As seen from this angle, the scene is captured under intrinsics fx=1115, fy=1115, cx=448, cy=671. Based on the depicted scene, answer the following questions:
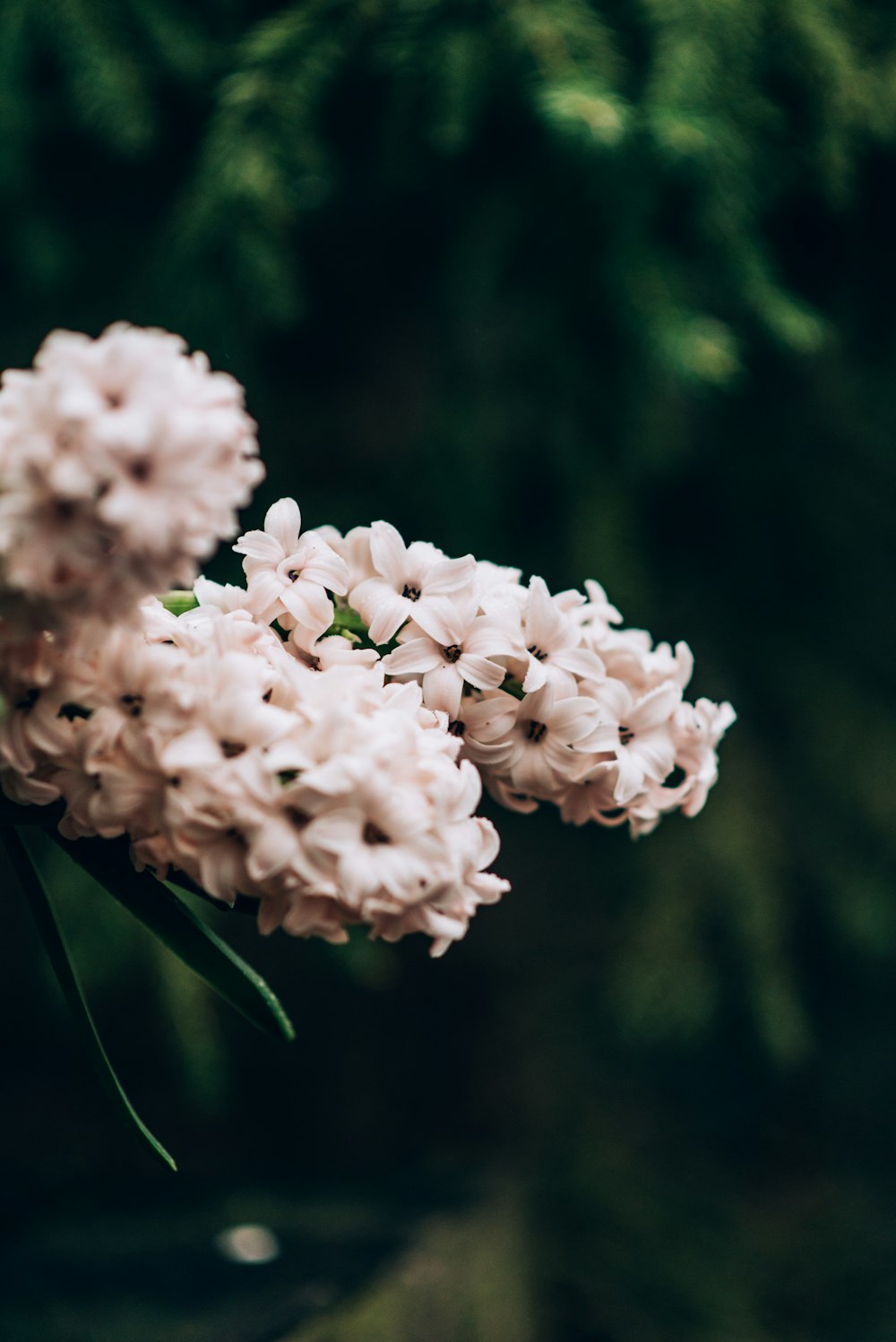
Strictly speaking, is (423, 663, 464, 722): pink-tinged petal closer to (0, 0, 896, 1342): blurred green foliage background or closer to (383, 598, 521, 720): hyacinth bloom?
(383, 598, 521, 720): hyacinth bloom

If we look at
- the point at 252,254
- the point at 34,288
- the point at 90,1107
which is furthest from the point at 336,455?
the point at 90,1107

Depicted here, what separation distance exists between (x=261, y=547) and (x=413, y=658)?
0.08 m

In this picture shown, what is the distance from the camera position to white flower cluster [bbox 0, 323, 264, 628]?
30cm

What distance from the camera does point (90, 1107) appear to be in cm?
158

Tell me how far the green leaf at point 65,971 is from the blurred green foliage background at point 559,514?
56 cm

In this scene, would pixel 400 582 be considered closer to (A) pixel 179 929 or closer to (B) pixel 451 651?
(B) pixel 451 651

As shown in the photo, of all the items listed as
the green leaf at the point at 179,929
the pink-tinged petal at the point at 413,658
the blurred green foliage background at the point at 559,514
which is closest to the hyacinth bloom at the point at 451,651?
the pink-tinged petal at the point at 413,658

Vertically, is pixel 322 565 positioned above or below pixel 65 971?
above

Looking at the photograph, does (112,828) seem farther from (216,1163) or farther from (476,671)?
(216,1163)

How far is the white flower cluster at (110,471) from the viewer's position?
30cm

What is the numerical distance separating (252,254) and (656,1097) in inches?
56.4

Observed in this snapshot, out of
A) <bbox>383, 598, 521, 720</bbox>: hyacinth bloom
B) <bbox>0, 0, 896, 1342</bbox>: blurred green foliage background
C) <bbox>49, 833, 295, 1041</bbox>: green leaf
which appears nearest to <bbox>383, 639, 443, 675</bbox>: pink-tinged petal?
<bbox>383, 598, 521, 720</bbox>: hyacinth bloom

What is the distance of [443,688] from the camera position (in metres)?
0.43

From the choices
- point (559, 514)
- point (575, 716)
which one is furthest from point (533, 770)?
point (559, 514)
